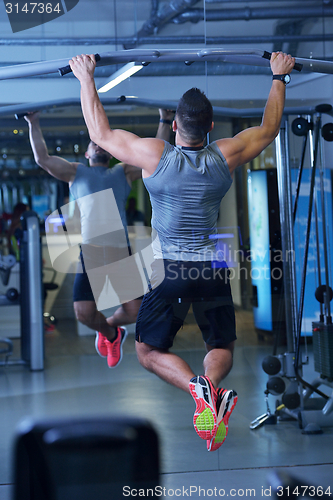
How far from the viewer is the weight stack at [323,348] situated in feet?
11.0

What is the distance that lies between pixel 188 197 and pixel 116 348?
1.00m

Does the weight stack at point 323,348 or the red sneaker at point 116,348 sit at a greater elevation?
the red sneaker at point 116,348

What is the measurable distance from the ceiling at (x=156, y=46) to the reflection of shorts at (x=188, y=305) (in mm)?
884

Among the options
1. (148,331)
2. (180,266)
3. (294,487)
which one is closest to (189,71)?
(180,266)

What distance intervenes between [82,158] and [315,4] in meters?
1.82

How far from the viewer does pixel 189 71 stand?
3.08m

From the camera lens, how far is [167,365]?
2.43 meters

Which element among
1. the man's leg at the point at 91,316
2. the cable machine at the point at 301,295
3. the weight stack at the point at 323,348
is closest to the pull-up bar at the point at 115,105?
the cable machine at the point at 301,295

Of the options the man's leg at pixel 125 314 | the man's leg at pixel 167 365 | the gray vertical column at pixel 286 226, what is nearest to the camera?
the man's leg at pixel 167 365

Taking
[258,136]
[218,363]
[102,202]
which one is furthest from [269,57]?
[218,363]

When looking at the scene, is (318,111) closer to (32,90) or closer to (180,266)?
(180,266)

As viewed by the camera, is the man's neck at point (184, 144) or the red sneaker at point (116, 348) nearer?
the man's neck at point (184, 144)

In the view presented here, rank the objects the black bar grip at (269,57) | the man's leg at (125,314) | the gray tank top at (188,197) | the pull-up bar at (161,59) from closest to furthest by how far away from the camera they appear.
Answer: the gray tank top at (188,197), the pull-up bar at (161,59), the black bar grip at (269,57), the man's leg at (125,314)

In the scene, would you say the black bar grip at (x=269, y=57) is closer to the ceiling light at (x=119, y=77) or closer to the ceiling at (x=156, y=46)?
the ceiling at (x=156, y=46)
